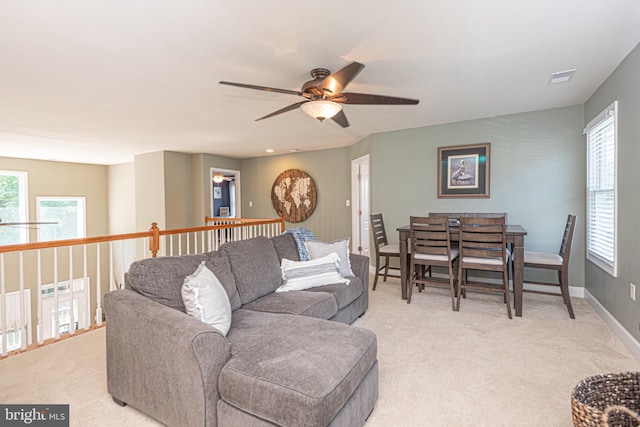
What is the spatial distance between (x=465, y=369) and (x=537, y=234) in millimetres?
2652

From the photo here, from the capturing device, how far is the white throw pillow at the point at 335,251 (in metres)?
3.17

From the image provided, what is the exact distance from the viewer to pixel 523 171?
415 cm

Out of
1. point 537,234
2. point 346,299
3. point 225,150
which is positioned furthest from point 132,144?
point 537,234

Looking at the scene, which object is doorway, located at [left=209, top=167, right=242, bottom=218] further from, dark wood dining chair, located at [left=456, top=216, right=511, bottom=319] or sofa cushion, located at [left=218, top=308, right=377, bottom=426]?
sofa cushion, located at [left=218, top=308, right=377, bottom=426]

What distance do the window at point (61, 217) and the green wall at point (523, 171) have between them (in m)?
7.29

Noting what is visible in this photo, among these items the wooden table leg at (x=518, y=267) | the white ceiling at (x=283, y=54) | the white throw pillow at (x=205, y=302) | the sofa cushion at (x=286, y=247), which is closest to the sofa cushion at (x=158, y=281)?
the white throw pillow at (x=205, y=302)

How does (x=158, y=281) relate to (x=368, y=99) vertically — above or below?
below

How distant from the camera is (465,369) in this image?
7.49 feet

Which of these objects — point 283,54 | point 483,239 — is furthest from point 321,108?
point 483,239

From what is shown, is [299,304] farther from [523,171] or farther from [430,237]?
[523,171]

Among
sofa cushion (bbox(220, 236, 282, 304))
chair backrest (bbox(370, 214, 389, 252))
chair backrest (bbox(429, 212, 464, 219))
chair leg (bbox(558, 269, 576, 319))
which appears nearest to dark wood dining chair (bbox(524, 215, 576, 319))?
chair leg (bbox(558, 269, 576, 319))

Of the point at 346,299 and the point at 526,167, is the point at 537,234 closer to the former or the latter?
the point at 526,167

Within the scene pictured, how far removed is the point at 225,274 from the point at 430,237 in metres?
2.30

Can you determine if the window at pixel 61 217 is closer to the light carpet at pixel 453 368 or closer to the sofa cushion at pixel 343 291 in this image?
the light carpet at pixel 453 368
